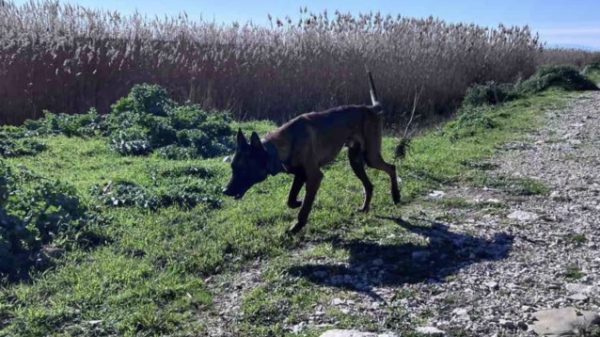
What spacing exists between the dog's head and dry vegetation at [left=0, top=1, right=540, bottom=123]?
7.61 metres

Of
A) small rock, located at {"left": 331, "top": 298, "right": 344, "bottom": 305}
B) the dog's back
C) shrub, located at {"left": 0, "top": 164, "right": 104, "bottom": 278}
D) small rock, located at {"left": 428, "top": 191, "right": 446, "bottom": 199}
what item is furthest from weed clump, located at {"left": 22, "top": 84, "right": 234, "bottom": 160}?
small rock, located at {"left": 331, "top": 298, "right": 344, "bottom": 305}

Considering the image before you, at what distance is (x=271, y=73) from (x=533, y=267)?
9.81 metres

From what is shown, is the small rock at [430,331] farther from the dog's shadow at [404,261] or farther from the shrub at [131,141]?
the shrub at [131,141]

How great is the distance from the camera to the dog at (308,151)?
5656 mm

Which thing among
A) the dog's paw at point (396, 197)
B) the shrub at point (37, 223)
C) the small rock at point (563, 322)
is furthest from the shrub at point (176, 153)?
the small rock at point (563, 322)

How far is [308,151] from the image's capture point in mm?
6094

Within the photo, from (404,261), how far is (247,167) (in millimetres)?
1426

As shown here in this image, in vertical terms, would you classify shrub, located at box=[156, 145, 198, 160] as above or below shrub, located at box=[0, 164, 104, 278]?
below

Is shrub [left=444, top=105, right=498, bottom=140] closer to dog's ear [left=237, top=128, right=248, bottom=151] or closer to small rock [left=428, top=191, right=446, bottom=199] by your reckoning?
small rock [left=428, top=191, right=446, bottom=199]

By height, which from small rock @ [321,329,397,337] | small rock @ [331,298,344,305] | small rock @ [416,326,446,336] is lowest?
small rock @ [331,298,344,305]

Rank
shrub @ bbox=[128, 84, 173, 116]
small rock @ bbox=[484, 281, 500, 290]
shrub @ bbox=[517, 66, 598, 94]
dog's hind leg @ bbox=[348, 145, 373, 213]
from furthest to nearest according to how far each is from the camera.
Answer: shrub @ bbox=[517, 66, 598, 94] < shrub @ bbox=[128, 84, 173, 116] < dog's hind leg @ bbox=[348, 145, 373, 213] < small rock @ bbox=[484, 281, 500, 290]

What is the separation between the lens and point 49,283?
5.06 m

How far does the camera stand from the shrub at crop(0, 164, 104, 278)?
5395 mm

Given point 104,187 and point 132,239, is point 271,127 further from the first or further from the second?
point 132,239
